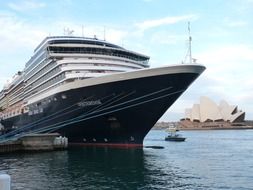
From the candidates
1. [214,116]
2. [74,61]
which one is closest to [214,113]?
[214,116]

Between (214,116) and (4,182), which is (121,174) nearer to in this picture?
(4,182)

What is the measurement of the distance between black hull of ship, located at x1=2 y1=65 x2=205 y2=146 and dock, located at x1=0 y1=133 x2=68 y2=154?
107 cm

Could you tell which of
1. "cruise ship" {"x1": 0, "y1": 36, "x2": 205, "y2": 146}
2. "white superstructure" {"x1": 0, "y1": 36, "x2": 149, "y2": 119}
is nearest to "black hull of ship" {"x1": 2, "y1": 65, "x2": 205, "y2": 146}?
"cruise ship" {"x1": 0, "y1": 36, "x2": 205, "y2": 146}

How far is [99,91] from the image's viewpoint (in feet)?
114

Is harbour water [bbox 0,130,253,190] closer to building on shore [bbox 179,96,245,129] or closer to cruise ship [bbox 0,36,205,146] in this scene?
cruise ship [bbox 0,36,205,146]

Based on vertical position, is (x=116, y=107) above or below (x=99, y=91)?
below

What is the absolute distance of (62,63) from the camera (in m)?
39.6

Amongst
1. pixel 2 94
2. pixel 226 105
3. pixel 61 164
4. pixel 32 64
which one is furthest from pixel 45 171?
pixel 226 105

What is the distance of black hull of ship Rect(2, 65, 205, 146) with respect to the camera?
109 feet

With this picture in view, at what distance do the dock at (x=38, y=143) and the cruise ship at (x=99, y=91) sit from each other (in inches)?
41.8

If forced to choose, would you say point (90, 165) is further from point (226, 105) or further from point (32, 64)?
point (226, 105)

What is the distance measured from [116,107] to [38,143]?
10122mm

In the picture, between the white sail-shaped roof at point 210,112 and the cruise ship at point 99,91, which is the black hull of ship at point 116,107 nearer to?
the cruise ship at point 99,91

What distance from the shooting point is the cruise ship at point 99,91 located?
109 feet
